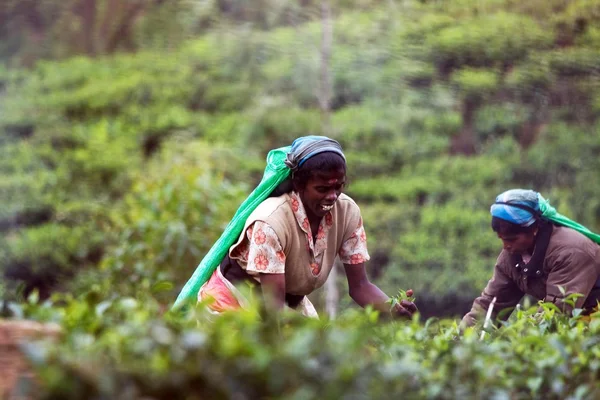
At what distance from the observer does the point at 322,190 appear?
335cm

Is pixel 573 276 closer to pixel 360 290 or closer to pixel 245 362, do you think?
pixel 360 290

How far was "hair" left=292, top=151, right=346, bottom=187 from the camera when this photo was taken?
3309 mm

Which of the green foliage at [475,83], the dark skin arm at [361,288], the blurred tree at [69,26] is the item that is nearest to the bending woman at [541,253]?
the dark skin arm at [361,288]

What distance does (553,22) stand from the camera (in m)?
9.28

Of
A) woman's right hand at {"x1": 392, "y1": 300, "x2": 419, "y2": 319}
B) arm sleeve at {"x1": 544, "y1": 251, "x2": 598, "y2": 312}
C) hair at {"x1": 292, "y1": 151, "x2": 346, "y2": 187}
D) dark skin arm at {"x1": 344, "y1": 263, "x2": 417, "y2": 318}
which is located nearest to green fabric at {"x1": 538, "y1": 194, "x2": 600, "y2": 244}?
arm sleeve at {"x1": 544, "y1": 251, "x2": 598, "y2": 312}

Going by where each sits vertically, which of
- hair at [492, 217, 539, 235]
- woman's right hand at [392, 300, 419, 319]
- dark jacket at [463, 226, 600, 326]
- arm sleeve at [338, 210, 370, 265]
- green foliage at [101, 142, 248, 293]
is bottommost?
green foliage at [101, 142, 248, 293]

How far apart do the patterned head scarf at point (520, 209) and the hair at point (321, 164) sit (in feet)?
3.54

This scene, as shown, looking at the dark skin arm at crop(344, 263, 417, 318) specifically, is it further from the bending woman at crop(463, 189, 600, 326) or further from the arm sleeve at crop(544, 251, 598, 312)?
the arm sleeve at crop(544, 251, 598, 312)

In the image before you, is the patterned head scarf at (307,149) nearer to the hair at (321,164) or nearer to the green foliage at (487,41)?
the hair at (321,164)

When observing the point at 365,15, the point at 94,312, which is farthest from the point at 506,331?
the point at 365,15

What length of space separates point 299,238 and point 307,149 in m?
0.33

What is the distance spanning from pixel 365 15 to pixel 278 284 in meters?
7.14

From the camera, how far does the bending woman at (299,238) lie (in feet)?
10.8

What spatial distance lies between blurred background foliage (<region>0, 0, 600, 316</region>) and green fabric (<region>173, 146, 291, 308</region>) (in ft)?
13.3
